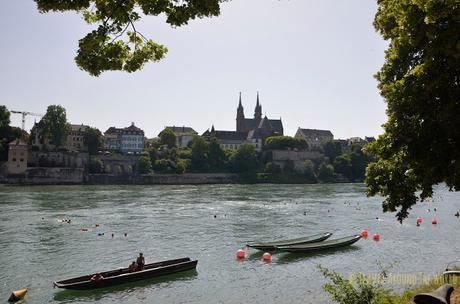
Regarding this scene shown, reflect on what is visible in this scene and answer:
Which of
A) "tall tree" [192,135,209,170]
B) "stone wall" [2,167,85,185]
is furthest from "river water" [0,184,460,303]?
"tall tree" [192,135,209,170]

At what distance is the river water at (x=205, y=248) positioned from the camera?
76.6ft

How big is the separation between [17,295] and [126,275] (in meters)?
5.28

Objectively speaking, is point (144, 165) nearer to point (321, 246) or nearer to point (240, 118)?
point (240, 118)

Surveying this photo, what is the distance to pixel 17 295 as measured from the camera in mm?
21312

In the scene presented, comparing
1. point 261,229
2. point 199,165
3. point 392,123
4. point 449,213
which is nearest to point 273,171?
point 199,165

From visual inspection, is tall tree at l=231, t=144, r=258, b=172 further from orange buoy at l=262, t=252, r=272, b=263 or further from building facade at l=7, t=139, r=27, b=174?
orange buoy at l=262, t=252, r=272, b=263

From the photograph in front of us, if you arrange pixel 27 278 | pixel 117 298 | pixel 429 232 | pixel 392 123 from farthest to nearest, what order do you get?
pixel 429 232, pixel 27 278, pixel 117 298, pixel 392 123

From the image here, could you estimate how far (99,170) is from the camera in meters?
119

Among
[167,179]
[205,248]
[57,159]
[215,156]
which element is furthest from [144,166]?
[205,248]

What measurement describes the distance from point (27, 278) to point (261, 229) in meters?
23.2

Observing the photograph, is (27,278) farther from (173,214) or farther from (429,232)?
(429,232)

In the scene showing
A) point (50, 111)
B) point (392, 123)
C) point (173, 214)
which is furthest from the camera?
point (50, 111)

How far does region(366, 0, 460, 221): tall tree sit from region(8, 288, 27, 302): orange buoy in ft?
56.9

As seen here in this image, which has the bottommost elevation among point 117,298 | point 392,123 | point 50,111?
point 117,298
